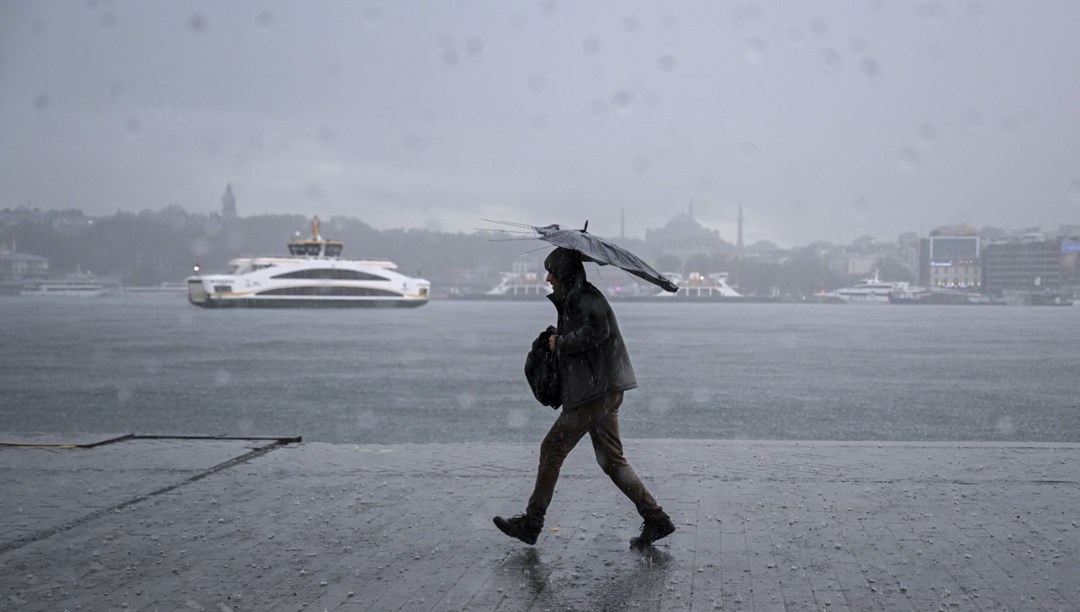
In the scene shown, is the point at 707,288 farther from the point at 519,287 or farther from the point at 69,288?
the point at 69,288

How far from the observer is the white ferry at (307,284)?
85.2 metres

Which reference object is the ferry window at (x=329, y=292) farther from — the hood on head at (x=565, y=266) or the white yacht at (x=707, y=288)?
the hood on head at (x=565, y=266)

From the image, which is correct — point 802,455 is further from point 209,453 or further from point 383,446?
point 209,453

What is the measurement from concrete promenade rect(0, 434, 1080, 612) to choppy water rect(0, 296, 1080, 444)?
7258mm

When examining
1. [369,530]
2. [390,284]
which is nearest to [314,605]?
[369,530]

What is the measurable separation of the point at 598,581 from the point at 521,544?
0.80 meters

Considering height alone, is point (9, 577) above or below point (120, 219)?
below

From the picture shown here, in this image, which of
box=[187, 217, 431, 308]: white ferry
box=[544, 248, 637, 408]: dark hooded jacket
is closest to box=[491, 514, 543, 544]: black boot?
box=[544, 248, 637, 408]: dark hooded jacket

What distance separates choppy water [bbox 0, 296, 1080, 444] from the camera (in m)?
16.2

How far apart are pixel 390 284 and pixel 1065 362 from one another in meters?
65.1

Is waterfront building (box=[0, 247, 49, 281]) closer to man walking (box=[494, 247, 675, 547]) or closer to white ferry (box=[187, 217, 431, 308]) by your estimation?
white ferry (box=[187, 217, 431, 308])

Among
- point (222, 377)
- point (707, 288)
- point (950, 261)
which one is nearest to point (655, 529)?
point (222, 377)

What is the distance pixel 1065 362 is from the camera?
32.9 m

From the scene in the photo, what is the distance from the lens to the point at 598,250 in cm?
512
